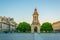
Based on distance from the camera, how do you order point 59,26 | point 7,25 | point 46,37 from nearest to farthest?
point 46,37
point 7,25
point 59,26

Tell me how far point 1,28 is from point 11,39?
22335mm

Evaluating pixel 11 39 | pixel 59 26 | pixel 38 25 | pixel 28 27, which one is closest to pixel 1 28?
pixel 28 27

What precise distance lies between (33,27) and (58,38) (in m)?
18.8

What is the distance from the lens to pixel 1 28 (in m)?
39.4

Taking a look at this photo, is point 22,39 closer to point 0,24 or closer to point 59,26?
point 0,24

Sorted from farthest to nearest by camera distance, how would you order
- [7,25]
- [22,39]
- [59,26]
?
[59,26], [7,25], [22,39]

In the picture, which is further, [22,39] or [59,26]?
[59,26]

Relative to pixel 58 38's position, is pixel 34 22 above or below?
above

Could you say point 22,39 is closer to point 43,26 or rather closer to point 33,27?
point 33,27

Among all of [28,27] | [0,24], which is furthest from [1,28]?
[28,27]

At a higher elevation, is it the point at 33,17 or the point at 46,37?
the point at 33,17

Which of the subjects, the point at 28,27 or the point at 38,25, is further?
the point at 28,27

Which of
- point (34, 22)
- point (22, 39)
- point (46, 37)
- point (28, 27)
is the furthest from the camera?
point (28, 27)

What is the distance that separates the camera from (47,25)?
40.2 metres
